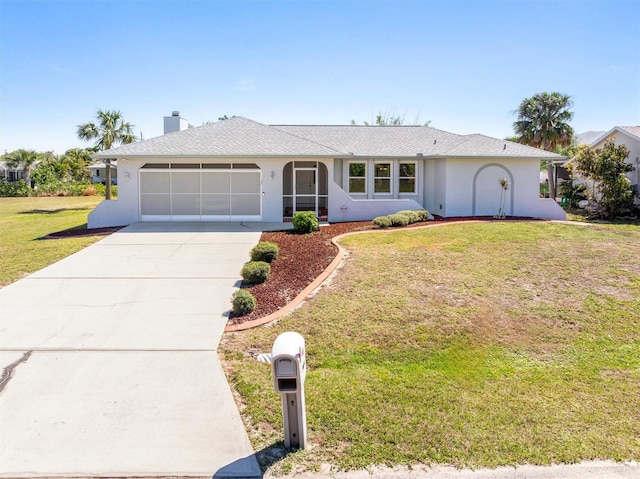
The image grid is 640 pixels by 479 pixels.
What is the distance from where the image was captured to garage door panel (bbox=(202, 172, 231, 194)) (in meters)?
20.2

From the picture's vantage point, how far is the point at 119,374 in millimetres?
6598

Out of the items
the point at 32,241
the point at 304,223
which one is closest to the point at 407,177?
the point at 304,223

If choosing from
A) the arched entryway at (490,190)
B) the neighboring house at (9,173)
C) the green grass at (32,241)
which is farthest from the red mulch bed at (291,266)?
the neighboring house at (9,173)

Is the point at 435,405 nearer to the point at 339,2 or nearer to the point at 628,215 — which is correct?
the point at 339,2

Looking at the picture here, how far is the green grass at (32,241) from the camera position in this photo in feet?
41.6

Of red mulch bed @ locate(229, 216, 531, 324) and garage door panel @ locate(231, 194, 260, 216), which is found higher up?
garage door panel @ locate(231, 194, 260, 216)

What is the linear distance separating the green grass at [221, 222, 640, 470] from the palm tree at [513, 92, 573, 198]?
23557 millimetres

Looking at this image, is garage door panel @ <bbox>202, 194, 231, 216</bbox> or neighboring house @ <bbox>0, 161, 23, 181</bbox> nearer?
garage door panel @ <bbox>202, 194, 231, 216</bbox>

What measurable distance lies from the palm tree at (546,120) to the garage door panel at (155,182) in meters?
25.9

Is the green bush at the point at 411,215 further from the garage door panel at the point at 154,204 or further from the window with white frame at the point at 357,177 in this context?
the garage door panel at the point at 154,204

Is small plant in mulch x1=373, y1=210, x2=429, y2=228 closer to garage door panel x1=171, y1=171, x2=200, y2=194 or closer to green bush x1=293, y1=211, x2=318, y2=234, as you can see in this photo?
green bush x1=293, y1=211, x2=318, y2=234

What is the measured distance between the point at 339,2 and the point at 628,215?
1630 centimetres

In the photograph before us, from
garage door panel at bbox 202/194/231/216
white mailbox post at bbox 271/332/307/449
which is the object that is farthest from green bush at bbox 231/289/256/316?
garage door panel at bbox 202/194/231/216


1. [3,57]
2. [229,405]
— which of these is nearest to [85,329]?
[229,405]
